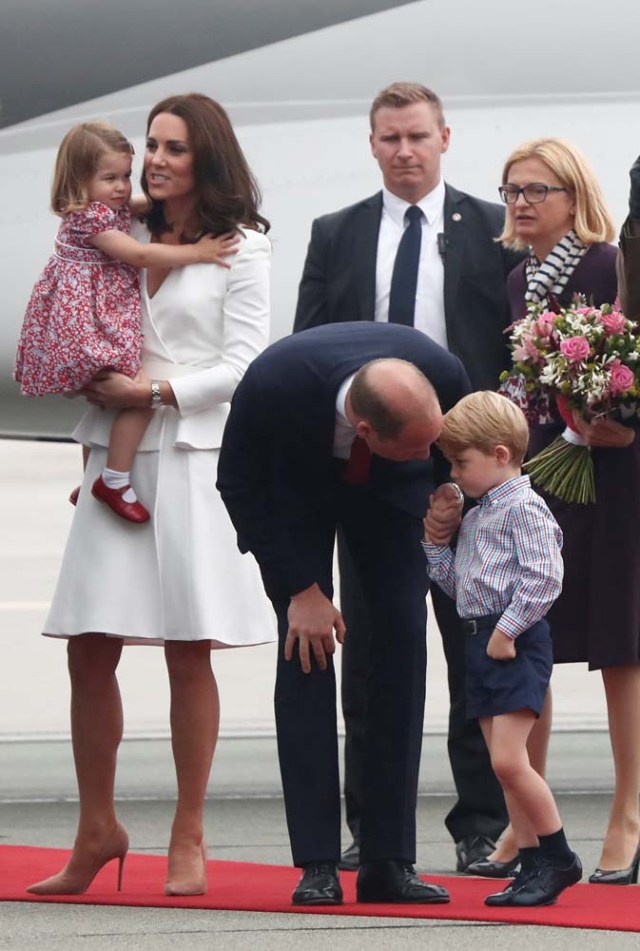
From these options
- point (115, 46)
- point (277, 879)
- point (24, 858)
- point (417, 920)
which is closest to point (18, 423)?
point (115, 46)

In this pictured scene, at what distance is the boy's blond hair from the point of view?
360 centimetres

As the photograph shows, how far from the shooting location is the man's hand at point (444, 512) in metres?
3.66

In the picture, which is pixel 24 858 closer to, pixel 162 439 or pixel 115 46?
pixel 162 439

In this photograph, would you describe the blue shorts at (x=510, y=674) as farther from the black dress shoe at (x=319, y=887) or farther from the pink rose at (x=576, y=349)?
the pink rose at (x=576, y=349)

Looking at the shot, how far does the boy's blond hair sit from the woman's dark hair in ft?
1.90

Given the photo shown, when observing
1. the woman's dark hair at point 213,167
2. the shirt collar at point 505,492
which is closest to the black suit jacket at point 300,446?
the shirt collar at point 505,492

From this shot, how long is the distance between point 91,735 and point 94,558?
1.01 feet

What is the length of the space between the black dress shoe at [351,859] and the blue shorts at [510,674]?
66cm

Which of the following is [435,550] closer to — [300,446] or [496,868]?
[300,446]

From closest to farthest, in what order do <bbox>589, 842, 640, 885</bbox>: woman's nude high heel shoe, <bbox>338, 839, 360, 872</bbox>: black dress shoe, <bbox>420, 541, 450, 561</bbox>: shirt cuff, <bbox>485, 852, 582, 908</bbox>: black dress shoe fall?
<bbox>485, 852, 582, 908</bbox>: black dress shoe → <bbox>420, 541, 450, 561</bbox>: shirt cuff → <bbox>589, 842, 640, 885</bbox>: woman's nude high heel shoe → <bbox>338, 839, 360, 872</bbox>: black dress shoe

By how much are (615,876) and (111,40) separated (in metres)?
2.24

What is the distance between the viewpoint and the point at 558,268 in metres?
4.13

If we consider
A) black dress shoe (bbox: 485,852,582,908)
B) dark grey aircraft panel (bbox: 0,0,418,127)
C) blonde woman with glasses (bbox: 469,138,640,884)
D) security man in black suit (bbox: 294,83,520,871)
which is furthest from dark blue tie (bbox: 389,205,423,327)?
black dress shoe (bbox: 485,852,582,908)

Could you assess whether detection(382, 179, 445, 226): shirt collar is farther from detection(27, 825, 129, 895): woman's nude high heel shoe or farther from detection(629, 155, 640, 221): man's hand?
detection(27, 825, 129, 895): woman's nude high heel shoe
